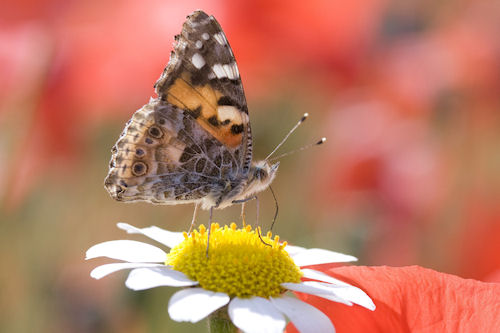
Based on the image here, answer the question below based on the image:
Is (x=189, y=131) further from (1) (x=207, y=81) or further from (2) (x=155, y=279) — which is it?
(2) (x=155, y=279)

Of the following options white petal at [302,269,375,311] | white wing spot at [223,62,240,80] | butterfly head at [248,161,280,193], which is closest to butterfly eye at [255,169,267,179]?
butterfly head at [248,161,280,193]

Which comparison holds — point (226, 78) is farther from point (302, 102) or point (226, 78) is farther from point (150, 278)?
point (302, 102)

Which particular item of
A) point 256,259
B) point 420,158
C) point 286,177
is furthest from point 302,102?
point 256,259

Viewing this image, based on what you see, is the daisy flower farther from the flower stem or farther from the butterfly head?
the butterfly head

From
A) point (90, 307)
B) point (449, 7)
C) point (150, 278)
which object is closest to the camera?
point (150, 278)

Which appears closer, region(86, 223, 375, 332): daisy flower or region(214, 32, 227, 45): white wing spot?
region(86, 223, 375, 332): daisy flower

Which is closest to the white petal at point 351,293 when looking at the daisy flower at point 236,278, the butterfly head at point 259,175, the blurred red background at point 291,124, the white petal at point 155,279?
the daisy flower at point 236,278

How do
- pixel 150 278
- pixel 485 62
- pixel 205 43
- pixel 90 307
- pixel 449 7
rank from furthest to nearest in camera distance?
pixel 449 7 < pixel 485 62 < pixel 90 307 < pixel 205 43 < pixel 150 278

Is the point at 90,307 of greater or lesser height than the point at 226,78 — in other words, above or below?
below
